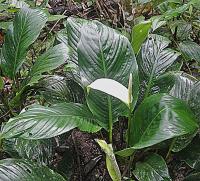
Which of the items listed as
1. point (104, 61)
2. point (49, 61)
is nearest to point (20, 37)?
point (49, 61)

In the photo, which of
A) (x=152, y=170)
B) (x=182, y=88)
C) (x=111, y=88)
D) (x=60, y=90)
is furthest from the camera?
(x=60, y=90)

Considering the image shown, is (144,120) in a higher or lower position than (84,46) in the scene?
lower

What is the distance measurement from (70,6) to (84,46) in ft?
4.19

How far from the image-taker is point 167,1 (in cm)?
157

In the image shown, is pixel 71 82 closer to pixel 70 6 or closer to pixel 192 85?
pixel 192 85

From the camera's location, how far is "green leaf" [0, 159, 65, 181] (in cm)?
82

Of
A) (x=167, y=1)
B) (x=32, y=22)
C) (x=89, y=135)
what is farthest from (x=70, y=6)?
(x=89, y=135)

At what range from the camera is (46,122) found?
2.77ft

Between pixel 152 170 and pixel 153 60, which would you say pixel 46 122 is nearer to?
pixel 152 170

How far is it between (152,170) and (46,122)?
0.91 ft

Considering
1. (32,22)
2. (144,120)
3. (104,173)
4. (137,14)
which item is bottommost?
(104,173)

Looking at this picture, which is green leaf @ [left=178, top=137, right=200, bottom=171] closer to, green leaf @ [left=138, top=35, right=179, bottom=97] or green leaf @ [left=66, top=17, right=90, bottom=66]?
green leaf @ [left=138, top=35, right=179, bottom=97]

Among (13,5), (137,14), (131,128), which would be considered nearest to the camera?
(131,128)

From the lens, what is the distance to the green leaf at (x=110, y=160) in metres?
0.78
